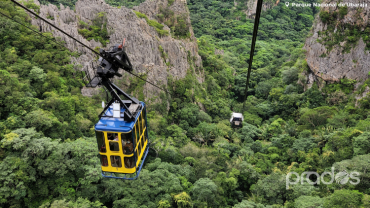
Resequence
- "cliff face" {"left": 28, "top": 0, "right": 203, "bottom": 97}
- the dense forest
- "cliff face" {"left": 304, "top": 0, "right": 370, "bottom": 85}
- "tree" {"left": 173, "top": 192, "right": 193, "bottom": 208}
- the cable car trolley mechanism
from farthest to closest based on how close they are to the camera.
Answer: "cliff face" {"left": 304, "top": 0, "right": 370, "bottom": 85} → "cliff face" {"left": 28, "top": 0, "right": 203, "bottom": 97} → "tree" {"left": 173, "top": 192, "right": 193, "bottom": 208} → the dense forest → the cable car trolley mechanism

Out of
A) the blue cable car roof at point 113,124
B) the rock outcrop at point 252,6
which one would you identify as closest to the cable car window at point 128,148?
the blue cable car roof at point 113,124

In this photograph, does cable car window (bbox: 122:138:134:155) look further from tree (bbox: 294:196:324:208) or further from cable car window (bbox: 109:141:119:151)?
tree (bbox: 294:196:324:208)

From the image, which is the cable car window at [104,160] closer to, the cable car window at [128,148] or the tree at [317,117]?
the cable car window at [128,148]

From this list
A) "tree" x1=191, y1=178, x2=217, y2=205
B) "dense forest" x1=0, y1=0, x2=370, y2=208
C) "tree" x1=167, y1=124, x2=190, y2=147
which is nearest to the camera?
"dense forest" x1=0, y1=0, x2=370, y2=208

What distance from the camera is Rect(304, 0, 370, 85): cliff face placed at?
31.5m

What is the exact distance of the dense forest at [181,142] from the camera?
14.6 meters

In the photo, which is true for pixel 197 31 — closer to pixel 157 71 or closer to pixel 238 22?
pixel 238 22

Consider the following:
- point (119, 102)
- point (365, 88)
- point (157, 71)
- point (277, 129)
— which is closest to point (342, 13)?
point (365, 88)

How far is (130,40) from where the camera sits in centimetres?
2920

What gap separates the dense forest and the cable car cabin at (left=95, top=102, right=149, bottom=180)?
696cm

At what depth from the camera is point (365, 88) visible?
95.7 feet

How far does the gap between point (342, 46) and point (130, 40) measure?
2844 centimetres

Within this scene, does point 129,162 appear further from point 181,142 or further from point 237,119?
point 237,119

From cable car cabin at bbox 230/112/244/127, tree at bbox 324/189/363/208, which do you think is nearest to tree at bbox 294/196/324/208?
tree at bbox 324/189/363/208
